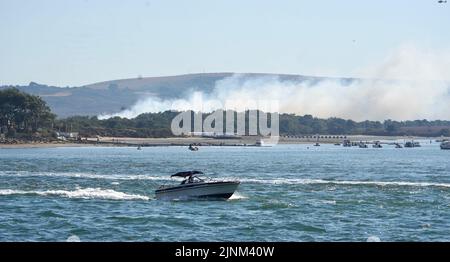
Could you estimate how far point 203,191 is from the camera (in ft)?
181

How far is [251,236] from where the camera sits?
125 feet

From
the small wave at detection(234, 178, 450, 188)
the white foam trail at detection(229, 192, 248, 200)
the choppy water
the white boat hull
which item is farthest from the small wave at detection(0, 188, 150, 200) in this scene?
the small wave at detection(234, 178, 450, 188)

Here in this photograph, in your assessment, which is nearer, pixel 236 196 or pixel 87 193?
pixel 236 196

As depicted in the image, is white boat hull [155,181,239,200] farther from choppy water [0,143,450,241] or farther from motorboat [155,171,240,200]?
choppy water [0,143,450,241]

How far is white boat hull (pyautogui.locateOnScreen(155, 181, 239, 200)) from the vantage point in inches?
2164

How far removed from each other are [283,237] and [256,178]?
42.9m

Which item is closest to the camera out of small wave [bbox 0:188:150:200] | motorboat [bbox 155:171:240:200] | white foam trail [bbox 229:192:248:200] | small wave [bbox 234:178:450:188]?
motorboat [bbox 155:171:240:200]

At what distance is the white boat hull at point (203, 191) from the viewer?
5497cm

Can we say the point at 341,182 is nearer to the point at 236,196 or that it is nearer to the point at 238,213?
the point at 236,196

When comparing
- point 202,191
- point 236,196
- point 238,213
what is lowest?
point 238,213

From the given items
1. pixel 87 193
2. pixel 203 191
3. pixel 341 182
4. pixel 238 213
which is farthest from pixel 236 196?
pixel 341 182

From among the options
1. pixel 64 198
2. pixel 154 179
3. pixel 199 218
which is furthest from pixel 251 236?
pixel 154 179

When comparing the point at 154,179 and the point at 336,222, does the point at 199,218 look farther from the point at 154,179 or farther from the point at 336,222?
the point at 154,179
